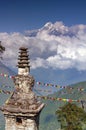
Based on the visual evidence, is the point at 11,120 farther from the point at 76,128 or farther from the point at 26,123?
the point at 76,128

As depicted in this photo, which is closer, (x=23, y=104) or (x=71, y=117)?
(x=23, y=104)

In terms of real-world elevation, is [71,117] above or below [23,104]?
above

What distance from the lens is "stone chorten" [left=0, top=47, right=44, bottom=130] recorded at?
3334 cm

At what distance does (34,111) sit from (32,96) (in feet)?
5.84

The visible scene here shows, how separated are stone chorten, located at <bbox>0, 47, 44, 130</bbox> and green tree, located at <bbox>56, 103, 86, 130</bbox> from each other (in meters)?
38.7

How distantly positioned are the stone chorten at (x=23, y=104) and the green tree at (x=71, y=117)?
127 ft

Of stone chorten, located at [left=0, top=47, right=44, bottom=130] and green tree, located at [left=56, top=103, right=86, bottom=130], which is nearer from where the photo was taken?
stone chorten, located at [left=0, top=47, right=44, bottom=130]

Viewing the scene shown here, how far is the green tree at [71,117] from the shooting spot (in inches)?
2845

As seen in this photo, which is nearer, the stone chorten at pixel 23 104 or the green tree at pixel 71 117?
the stone chorten at pixel 23 104

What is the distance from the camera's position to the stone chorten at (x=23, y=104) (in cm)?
3334

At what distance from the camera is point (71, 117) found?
72.6 meters

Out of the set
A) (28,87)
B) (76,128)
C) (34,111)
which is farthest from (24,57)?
(76,128)

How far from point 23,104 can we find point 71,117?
131 feet

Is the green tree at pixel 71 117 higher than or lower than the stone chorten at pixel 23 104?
higher
